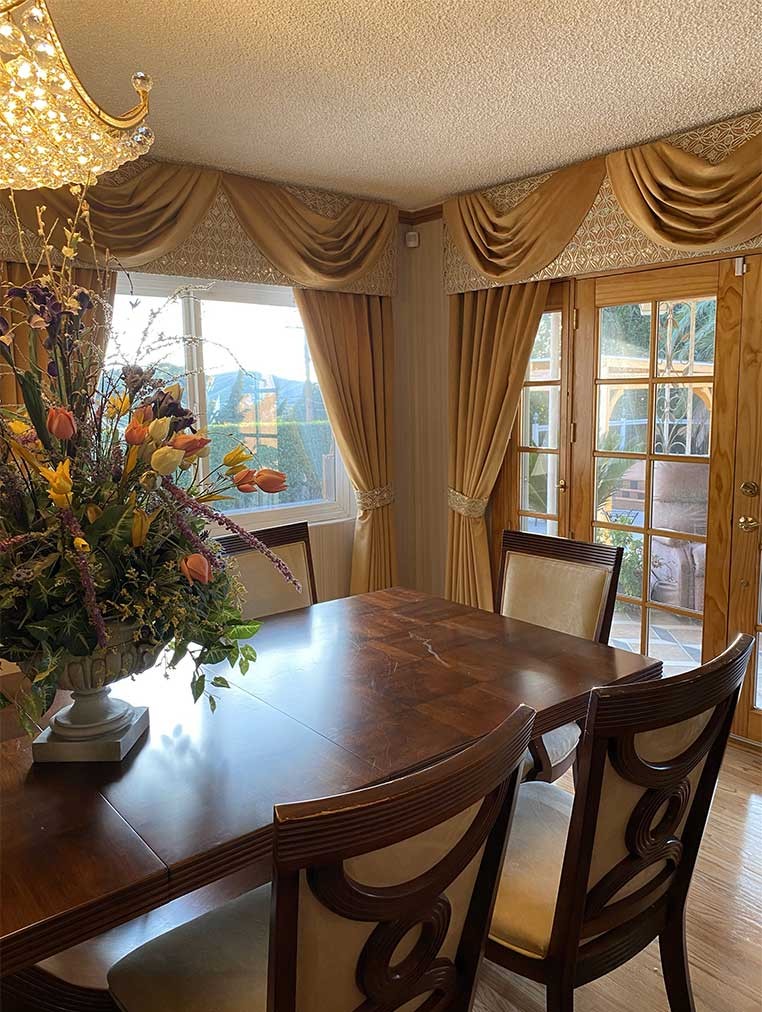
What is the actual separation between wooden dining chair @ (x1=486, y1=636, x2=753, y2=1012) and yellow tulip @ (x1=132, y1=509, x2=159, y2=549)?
2.64ft

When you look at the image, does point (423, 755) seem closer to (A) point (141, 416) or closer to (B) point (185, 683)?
(B) point (185, 683)

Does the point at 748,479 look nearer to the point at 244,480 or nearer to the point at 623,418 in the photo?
the point at 623,418

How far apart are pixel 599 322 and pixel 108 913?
3.09 metres

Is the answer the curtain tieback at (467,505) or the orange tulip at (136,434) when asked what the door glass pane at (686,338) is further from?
the orange tulip at (136,434)

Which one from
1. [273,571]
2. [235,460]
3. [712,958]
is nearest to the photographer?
[235,460]

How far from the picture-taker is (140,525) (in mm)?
1335

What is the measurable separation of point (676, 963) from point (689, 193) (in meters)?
2.55

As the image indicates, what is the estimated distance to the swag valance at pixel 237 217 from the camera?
3.02 metres

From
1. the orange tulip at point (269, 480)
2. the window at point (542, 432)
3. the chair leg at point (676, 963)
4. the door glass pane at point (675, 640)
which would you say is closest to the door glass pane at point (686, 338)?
the window at point (542, 432)

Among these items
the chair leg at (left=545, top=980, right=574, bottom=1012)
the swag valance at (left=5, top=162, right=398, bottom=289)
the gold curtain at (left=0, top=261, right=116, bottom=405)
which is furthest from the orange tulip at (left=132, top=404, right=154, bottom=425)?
the swag valance at (left=5, top=162, right=398, bottom=289)

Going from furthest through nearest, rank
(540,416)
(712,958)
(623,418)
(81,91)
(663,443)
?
1. (540,416)
2. (623,418)
3. (663,443)
4. (712,958)
5. (81,91)

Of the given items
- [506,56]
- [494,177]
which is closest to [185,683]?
[506,56]

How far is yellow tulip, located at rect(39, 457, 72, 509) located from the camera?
1248 mm

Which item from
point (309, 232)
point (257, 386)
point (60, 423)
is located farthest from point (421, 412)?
point (60, 423)
